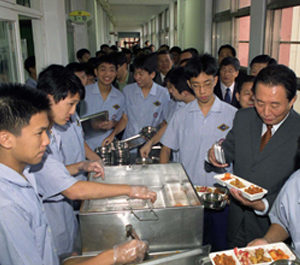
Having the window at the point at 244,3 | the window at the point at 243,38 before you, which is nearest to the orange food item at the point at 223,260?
the window at the point at 243,38

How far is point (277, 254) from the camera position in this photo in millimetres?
880

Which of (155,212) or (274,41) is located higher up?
(274,41)

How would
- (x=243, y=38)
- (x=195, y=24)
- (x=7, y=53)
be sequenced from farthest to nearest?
(x=195, y=24), (x=243, y=38), (x=7, y=53)

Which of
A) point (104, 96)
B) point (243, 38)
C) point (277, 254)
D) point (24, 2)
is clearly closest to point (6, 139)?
point (277, 254)

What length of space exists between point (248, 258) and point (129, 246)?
376 mm

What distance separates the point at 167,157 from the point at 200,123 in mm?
296

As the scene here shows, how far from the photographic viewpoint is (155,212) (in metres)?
1.00

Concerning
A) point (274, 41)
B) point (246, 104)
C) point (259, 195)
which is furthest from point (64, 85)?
point (274, 41)

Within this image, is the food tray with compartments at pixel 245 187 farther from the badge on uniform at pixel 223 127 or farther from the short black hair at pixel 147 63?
the short black hair at pixel 147 63

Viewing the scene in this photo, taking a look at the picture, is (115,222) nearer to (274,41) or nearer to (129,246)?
(129,246)

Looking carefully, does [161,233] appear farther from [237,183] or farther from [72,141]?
[72,141]

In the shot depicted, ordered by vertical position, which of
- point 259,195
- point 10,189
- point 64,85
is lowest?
point 259,195

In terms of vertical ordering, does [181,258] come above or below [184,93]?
below

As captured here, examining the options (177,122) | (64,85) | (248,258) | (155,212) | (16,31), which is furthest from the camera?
(16,31)
